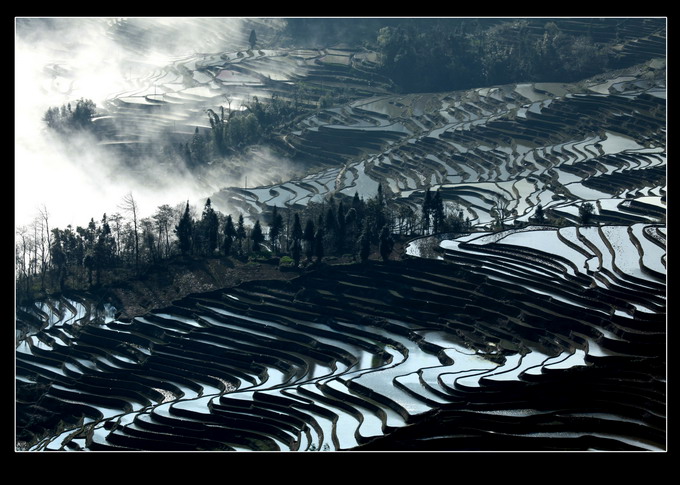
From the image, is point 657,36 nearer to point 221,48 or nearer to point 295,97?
point 295,97

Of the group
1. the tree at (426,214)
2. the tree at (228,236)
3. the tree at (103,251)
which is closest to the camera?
the tree at (103,251)

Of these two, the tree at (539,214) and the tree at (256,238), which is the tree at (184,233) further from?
the tree at (539,214)

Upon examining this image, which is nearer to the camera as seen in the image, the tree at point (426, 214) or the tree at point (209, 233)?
the tree at point (209, 233)

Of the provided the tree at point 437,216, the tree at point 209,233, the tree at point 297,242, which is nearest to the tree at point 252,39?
the tree at point 437,216

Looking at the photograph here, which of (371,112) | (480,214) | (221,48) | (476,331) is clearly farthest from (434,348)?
(221,48)

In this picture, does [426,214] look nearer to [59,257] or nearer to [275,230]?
[275,230]

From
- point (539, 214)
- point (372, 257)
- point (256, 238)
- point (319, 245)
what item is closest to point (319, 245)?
point (319, 245)
